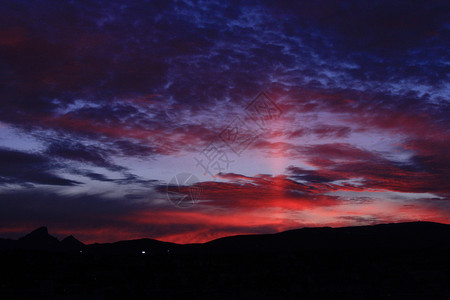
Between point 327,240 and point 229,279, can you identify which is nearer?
point 229,279

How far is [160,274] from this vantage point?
2898 cm

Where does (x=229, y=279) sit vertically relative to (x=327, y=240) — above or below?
below

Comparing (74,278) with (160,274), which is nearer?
(74,278)

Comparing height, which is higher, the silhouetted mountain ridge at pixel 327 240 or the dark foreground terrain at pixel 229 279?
the silhouetted mountain ridge at pixel 327 240

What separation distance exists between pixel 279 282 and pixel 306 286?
2.11 m

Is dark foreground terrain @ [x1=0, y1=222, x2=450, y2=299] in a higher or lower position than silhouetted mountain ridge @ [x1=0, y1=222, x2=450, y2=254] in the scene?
lower

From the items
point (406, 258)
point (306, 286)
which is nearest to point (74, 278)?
point (306, 286)

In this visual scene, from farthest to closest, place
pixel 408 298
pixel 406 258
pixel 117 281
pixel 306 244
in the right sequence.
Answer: pixel 306 244 < pixel 406 258 < pixel 117 281 < pixel 408 298

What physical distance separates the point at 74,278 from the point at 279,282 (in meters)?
14.2

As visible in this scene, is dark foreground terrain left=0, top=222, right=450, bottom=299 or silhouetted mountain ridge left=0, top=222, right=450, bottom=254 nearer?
dark foreground terrain left=0, top=222, right=450, bottom=299

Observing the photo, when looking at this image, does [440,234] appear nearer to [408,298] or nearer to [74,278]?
[408,298]

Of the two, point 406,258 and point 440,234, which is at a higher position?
point 440,234

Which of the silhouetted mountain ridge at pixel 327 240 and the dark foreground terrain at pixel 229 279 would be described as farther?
the silhouetted mountain ridge at pixel 327 240

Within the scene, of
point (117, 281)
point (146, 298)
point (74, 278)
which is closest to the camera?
point (146, 298)
